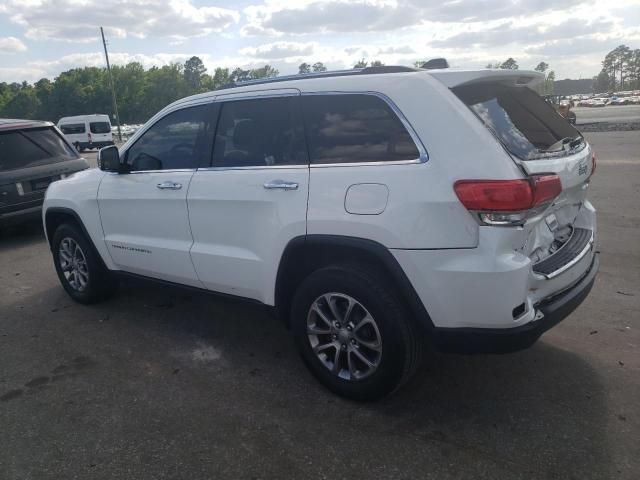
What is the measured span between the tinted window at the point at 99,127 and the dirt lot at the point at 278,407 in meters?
37.7

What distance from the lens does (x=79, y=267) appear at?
16.9 feet

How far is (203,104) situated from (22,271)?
13.1 ft

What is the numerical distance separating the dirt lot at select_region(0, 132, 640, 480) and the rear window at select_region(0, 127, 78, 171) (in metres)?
3.93

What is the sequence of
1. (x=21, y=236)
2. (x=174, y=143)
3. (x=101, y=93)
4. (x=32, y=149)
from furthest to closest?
1. (x=101, y=93)
2. (x=21, y=236)
3. (x=32, y=149)
4. (x=174, y=143)

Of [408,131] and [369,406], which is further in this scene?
[369,406]

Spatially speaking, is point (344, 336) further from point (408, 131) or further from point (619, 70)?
point (619, 70)

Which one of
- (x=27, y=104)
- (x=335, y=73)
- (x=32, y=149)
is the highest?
(x=27, y=104)

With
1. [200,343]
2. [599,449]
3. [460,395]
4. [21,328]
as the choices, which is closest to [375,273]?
[460,395]

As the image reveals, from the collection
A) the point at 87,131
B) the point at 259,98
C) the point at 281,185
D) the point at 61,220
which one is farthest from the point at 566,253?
the point at 87,131

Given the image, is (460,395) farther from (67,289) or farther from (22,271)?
(22,271)

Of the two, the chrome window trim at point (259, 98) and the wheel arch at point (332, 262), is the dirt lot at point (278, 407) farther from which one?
the chrome window trim at point (259, 98)

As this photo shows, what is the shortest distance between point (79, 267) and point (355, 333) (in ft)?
10.4

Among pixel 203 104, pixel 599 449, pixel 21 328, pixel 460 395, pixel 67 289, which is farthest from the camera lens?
pixel 67 289

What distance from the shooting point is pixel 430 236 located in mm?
2752
